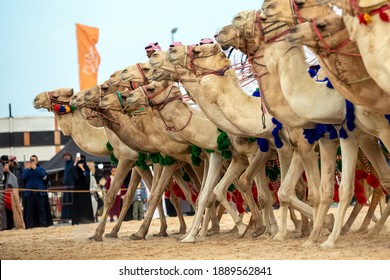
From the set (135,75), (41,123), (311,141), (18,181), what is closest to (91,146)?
(135,75)

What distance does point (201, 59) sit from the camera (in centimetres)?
1334

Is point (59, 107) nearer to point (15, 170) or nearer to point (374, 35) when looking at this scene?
point (15, 170)

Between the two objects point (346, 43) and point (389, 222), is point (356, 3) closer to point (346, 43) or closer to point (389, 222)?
point (346, 43)

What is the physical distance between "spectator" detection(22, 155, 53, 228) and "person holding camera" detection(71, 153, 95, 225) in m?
0.66

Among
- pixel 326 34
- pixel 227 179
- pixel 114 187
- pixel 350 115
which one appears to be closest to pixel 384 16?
pixel 326 34

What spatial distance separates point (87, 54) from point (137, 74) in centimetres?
1500

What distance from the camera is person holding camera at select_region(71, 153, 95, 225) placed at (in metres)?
23.2

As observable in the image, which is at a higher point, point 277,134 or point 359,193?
point 277,134

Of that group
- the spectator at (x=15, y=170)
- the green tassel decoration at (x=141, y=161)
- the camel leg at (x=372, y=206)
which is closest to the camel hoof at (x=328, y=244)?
the camel leg at (x=372, y=206)

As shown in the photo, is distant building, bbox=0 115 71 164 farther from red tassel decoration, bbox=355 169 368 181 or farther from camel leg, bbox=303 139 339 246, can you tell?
camel leg, bbox=303 139 339 246

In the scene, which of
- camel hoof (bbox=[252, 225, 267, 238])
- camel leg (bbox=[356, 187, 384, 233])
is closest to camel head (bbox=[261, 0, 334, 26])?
camel leg (bbox=[356, 187, 384, 233])

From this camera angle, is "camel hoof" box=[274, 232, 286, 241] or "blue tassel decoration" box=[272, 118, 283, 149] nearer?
"blue tassel decoration" box=[272, 118, 283, 149]

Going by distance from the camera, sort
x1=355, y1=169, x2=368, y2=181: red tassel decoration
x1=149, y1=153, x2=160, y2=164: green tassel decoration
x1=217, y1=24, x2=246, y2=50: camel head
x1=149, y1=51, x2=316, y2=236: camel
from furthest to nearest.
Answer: x1=149, y1=153, x2=160, y2=164: green tassel decoration < x1=355, y1=169, x2=368, y2=181: red tassel decoration < x1=149, y1=51, x2=316, y2=236: camel < x1=217, y1=24, x2=246, y2=50: camel head

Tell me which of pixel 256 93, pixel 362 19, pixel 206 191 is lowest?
pixel 206 191
